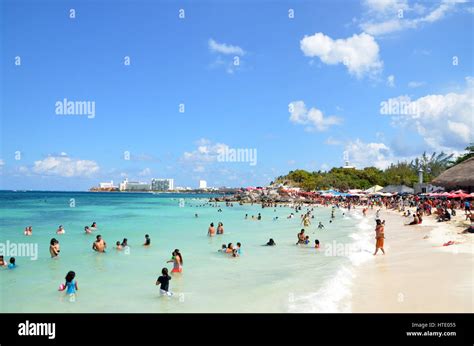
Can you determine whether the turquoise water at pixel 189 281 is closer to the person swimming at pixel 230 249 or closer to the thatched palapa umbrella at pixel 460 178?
the person swimming at pixel 230 249

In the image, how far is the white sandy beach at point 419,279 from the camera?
25.1 ft

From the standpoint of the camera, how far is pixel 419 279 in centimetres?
956

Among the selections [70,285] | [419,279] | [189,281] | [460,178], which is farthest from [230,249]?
[460,178]

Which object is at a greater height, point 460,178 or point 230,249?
point 460,178

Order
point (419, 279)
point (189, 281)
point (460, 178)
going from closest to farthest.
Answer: point (419, 279) → point (189, 281) → point (460, 178)

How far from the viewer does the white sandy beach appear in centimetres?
765

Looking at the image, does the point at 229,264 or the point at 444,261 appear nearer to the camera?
the point at 444,261

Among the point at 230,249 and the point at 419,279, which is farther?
the point at 230,249

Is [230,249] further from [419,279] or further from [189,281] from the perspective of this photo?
[419,279]

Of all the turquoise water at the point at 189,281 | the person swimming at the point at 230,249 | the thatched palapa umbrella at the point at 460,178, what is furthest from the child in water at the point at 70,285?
the thatched palapa umbrella at the point at 460,178
